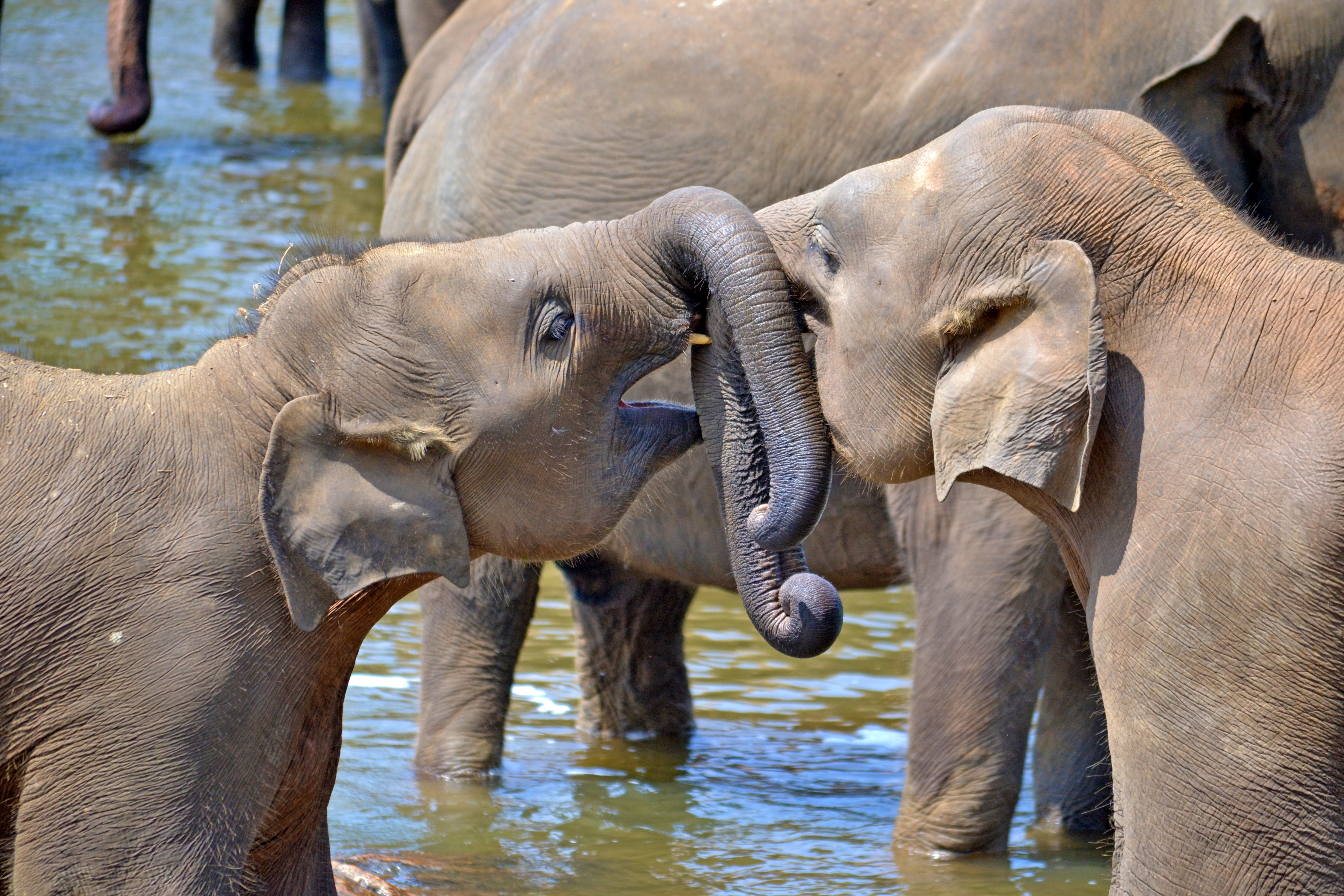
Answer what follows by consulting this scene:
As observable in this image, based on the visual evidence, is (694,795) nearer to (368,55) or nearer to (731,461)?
(731,461)

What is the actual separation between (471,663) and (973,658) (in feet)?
5.23

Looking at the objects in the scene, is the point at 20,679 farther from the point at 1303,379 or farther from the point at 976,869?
the point at 976,869

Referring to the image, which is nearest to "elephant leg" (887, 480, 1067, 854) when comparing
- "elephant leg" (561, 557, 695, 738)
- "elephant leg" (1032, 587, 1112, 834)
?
"elephant leg" (1032, 587, 1112, 834)

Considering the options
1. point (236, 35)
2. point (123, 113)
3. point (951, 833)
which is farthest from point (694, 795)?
point (236, 35)

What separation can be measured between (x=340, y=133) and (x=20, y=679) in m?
10.3

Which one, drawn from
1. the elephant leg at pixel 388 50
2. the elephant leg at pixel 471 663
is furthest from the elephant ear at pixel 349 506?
the elephant leg at pixel 388 50

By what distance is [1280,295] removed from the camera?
3.04 m

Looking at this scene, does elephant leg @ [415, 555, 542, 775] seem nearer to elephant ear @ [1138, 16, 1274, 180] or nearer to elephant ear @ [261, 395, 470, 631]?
elephant ear @ [1138, 16, 1274, 180]

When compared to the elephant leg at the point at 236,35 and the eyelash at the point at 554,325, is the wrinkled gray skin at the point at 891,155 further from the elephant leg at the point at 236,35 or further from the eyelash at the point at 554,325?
the elephant leg at the point at 236,35

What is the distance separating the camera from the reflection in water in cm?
460

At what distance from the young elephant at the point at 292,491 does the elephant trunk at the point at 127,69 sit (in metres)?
4.38

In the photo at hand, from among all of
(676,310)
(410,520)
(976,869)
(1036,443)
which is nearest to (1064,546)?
(1036,443)

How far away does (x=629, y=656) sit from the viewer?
5.92 metres

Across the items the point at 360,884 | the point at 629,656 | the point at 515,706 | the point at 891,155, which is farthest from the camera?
the point at 515,706
